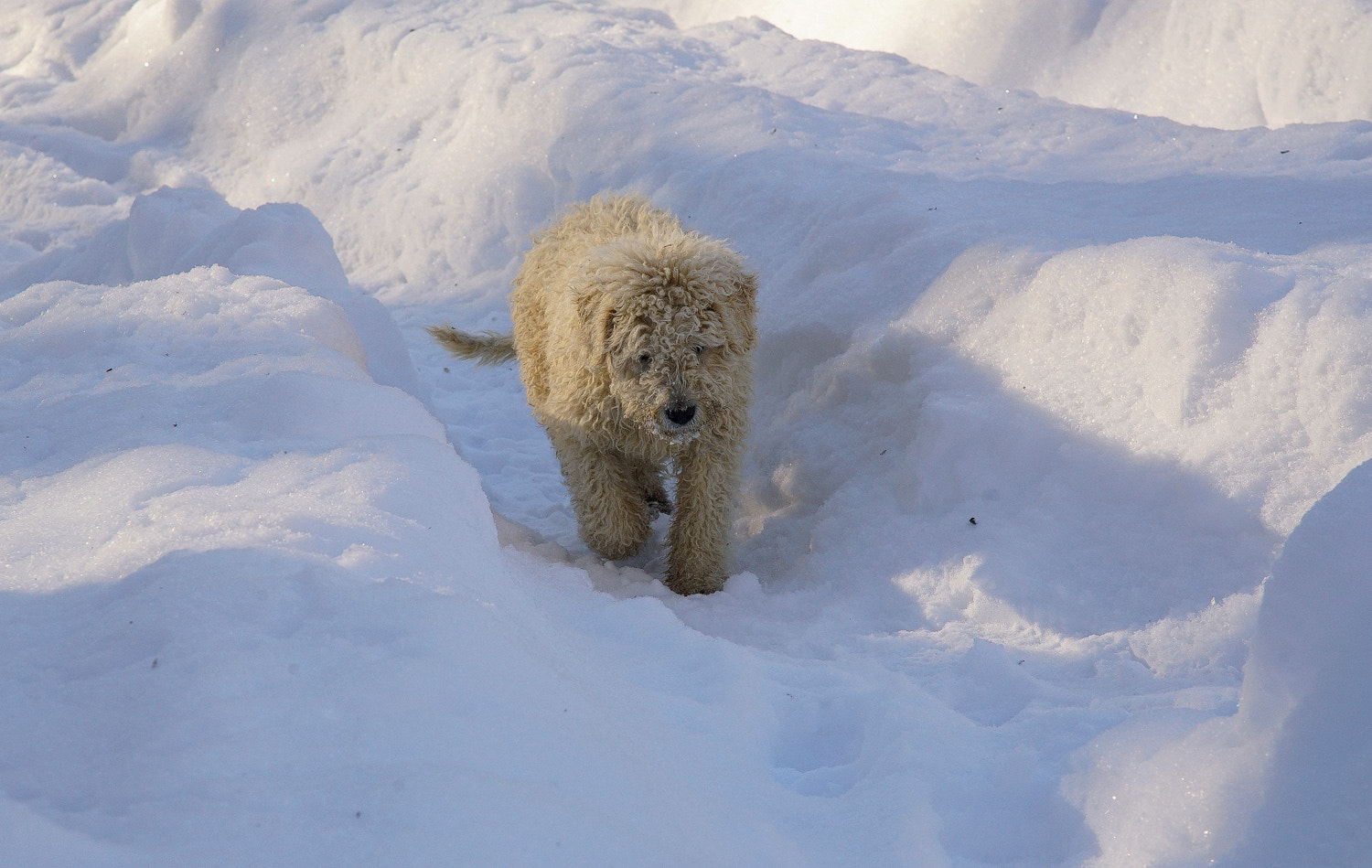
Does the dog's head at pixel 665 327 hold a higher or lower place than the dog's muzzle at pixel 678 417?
higher

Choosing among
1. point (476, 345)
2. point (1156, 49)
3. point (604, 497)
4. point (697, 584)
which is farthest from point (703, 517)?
point (1156, 49)

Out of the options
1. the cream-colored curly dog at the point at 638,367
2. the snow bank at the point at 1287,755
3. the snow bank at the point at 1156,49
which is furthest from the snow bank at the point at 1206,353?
the snow bank at the point at 1156,49

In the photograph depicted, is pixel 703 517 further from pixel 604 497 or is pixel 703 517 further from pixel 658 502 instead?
pixel 658 502

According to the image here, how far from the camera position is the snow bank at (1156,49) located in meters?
7.62

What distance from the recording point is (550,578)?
12.1 feet

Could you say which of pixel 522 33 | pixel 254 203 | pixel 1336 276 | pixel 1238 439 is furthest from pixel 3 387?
pixel 522 33

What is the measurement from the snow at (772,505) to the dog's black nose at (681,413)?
752 millimetres

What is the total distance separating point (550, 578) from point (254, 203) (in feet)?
22.0

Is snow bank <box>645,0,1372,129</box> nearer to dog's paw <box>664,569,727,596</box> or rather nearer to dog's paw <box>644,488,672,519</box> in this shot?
dog's paw <box>644,488,672,519</box>

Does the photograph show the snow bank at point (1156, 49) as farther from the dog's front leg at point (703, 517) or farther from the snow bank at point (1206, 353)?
the dog's front leg at point (703, 517)

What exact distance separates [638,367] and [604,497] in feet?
2.66

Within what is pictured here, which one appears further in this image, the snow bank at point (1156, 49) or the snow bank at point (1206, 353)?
the snow bank at point (1156, 49)

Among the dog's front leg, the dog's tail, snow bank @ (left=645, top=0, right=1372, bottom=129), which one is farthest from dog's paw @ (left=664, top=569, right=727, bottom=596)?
snow bank @ (left=645, top=0, right=1372, bottom=129)

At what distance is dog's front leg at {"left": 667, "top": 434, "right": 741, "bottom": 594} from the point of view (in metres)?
4.23
